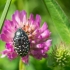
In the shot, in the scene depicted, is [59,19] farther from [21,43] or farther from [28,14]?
[28,14]

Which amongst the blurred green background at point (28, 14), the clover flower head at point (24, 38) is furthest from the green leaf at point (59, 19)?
the blurred green background at point (28, 14)

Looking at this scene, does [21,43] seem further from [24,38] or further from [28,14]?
[28,14]

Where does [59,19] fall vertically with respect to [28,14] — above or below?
below

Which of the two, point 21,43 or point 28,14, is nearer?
point 21,43

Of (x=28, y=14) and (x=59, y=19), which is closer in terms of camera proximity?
(x=59, y=19)

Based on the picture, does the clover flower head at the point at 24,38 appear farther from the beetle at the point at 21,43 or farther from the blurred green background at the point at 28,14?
the blurred green background at the point at 28,14

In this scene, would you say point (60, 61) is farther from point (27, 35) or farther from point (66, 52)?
point (27, 35)

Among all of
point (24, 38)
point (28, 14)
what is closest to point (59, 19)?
point (24, 38)

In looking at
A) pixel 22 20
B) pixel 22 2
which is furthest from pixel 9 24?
pixel 22 2
